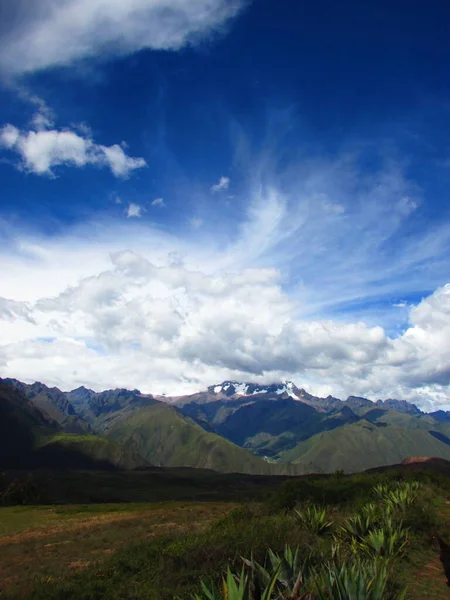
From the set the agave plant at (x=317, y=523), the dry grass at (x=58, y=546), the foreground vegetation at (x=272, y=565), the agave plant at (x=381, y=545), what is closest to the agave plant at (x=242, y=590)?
the foreground vegetation at (x=272, y=565)

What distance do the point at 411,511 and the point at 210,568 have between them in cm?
922

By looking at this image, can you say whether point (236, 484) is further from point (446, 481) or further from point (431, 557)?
point (431, 557)

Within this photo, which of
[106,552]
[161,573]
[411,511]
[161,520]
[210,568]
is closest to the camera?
[210,568]

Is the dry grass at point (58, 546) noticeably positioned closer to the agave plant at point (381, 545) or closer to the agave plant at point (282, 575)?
the agave plant at point (282, 575)

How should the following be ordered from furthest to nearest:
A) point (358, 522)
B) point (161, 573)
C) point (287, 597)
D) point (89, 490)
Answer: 1. point (89, 490)
2. point (358, 522)
3. point (161, 573)
4. point (287, 597)

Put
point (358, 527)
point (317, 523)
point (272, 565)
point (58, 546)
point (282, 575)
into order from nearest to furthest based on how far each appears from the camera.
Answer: point (282, 575)
point (272, 565)
point (358, 527)
point (317, 523)
point (58, 546)

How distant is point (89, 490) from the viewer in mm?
135625

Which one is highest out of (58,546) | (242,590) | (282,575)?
(242,590)

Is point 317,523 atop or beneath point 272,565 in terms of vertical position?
beneath

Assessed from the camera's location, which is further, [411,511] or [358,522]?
[411,511]

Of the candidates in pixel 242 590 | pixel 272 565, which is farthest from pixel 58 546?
pixel 242 590

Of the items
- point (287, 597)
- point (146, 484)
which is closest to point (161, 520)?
point (287, 597)

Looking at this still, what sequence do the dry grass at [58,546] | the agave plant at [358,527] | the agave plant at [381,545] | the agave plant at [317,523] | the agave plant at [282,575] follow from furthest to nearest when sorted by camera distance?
the dry grass at [58,546]
the agave plant at [317,523]
the agave plant at [358,527]
the agave plant at [381,545]
the agave plant at [282,575]

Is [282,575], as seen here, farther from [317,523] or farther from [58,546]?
[58,546]
